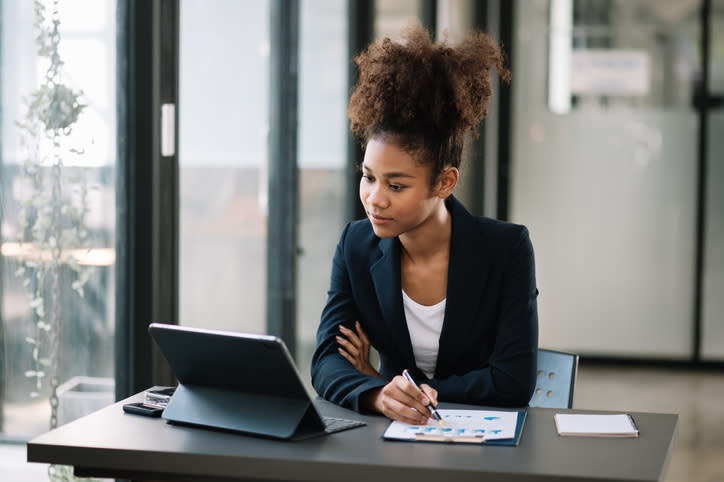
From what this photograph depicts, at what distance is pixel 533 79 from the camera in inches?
237

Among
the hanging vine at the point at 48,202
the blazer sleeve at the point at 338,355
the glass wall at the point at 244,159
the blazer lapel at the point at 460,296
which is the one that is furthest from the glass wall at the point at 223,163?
the blazer lapel at the point at 460,296

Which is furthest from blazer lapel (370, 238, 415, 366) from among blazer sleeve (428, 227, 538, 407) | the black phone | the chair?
the black phone

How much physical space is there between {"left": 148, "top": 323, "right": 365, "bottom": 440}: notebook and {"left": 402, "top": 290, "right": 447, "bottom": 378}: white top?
45 centimetres

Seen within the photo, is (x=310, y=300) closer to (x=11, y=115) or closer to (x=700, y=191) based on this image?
(x=11, y=115)

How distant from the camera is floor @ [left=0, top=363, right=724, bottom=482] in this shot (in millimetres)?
3857

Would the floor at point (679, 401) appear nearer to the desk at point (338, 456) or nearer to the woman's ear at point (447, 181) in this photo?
the woman's ear at point (447, 181)

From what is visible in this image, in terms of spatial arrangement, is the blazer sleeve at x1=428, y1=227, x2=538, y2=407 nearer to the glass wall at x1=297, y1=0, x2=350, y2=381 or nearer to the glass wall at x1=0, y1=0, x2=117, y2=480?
the glass wall at x1=0, y1=0, x2=117, y2=480

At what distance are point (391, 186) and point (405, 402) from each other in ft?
1.52

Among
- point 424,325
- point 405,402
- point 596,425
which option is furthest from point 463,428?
point 424,325

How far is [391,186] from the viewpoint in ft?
6.20

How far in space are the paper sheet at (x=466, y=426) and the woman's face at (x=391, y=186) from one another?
41cm

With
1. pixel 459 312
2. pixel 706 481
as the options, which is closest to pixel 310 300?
pixel 706 481

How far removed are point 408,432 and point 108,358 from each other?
1.04 m

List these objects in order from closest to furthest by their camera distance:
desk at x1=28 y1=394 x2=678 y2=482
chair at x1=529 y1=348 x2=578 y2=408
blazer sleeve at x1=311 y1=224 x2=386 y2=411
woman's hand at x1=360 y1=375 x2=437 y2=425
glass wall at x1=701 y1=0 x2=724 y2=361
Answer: desk at x1=28 y1=394 x2=678 y2=482
woman's hand at x1=360 y1=375 x2=437 y2=425
blazer sleeve at x1=311 y1=224 x2=386 y2=411
chair at x1=529 y1=348 x2=578 y2=408
glass wall at x1=701 y1=0 x2=724 y2=361
